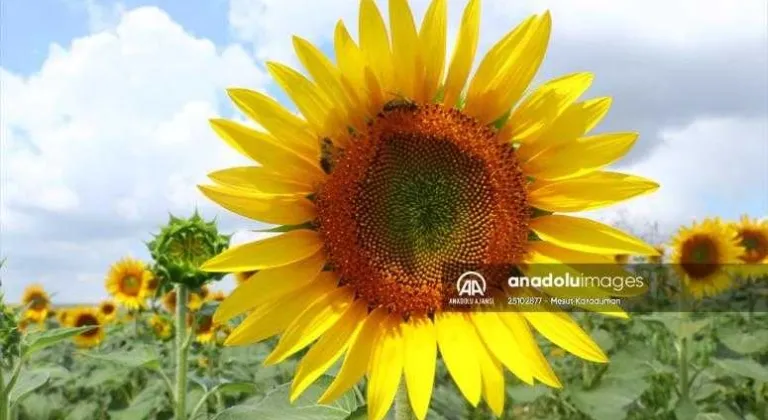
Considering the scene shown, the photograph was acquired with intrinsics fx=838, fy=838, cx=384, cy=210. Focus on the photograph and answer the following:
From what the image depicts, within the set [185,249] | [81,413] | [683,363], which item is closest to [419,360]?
[185,249]

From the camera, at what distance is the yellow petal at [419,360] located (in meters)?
1.88

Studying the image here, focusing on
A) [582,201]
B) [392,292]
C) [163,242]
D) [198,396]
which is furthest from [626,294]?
[198,396]

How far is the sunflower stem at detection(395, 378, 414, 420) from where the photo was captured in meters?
1.94

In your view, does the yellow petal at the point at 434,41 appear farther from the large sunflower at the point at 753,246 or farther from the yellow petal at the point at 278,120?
the large sunflower at the point at 753,246

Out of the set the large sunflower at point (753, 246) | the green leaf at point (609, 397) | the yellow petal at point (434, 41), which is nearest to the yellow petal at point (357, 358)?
the yellow petal at point (434, 41)

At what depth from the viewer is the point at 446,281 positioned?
213 centimetres

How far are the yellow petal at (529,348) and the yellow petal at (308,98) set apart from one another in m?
0.64

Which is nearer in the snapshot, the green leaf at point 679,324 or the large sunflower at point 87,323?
the green leaf at point 679,324

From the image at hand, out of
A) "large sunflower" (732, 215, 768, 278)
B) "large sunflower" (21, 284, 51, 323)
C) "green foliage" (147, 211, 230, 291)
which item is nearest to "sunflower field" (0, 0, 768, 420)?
"green foliage" (147, 211, 230, 291)

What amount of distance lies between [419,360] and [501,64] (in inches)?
28.9

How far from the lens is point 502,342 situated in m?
1.99

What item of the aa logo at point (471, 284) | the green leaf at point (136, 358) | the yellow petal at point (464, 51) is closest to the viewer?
the yellow petal at point (464, 51)

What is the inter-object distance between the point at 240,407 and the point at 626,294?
96cm

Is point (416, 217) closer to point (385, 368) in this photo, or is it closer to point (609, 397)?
point (385, 368)
